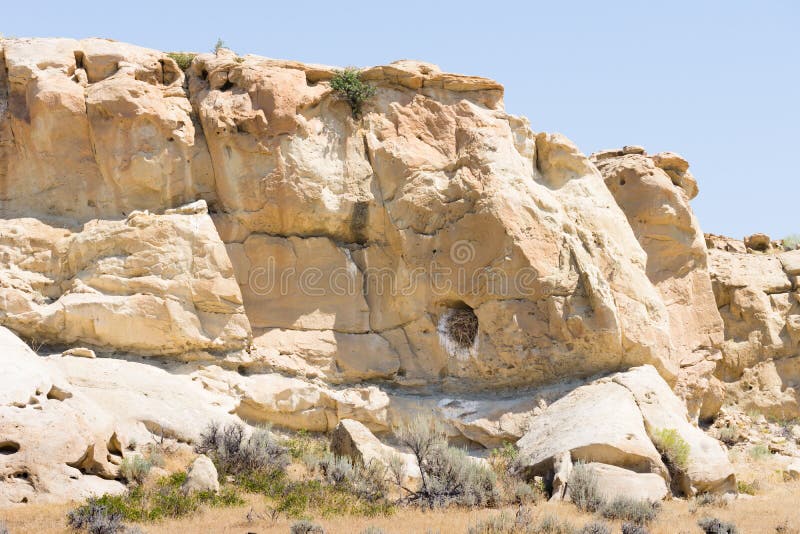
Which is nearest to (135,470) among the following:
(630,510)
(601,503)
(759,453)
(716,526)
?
(601,503)

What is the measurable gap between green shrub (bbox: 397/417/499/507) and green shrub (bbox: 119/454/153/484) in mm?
3419

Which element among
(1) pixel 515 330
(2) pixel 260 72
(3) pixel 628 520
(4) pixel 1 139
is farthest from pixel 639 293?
(4) pixel 1 139

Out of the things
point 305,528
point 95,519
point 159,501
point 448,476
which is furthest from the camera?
point 448,476

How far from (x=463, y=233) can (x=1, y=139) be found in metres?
7.95

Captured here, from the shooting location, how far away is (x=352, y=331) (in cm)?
1638

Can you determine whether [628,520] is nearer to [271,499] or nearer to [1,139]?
[271,499]

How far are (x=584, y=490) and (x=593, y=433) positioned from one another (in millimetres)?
1341

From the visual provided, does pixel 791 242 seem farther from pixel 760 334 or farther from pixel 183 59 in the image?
pixel 183 59

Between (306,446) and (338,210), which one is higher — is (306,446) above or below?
below

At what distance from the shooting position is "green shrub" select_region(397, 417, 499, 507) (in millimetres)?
12102

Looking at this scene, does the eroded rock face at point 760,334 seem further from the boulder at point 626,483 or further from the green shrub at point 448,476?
the green shrub at point 448,476

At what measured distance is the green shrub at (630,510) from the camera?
1152cm

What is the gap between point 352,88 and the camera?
1698 cm

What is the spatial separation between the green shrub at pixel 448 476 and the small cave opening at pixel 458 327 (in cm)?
280
